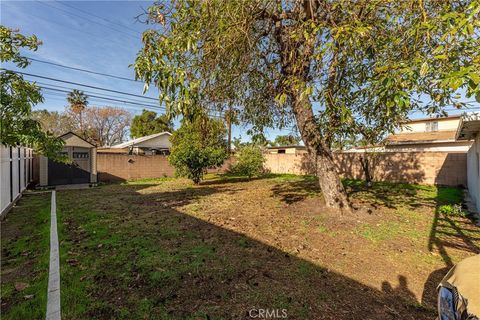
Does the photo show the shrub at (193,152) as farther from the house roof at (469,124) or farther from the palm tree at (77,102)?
the palm tree at (77,102)

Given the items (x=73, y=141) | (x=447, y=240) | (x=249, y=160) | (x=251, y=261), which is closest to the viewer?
(x=251, y=261)

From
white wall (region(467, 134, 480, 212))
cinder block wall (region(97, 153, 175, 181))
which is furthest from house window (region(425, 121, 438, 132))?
cinder block wall (region(97, 153, 175, 181))

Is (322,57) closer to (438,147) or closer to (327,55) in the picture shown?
(327,55)

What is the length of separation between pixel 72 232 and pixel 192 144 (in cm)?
812

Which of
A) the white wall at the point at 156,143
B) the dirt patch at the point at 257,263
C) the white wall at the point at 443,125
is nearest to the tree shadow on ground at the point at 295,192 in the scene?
the dirt patch at the point at 257,263

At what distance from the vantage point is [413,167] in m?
13.5

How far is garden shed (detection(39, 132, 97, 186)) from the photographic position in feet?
39.6

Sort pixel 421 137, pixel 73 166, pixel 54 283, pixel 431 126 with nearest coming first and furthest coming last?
pixel 54 283 < pixel 73 166 < pixel 421 137 < pixel 431 126

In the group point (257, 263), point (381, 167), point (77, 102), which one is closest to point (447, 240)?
point (257, 263)

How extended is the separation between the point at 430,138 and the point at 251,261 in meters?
20.3

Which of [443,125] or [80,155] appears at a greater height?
[443,125]

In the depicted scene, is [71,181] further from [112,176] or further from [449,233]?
[449,233]

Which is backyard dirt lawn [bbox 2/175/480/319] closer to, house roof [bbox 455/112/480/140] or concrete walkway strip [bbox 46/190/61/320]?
concrete walkway strip [bbox 46/190/61/320]

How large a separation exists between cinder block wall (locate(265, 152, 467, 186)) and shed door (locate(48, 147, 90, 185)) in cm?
1207
